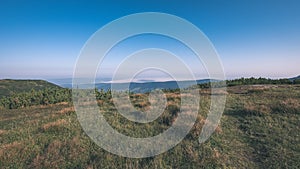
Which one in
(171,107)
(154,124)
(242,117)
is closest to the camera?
(154,124)

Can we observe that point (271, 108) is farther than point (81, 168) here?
Yes

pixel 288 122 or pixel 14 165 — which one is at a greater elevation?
pixel 288 122

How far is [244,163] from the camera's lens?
6.24 metres

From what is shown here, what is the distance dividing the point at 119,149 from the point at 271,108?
9.64 m

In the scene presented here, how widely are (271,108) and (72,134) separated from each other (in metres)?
11.3

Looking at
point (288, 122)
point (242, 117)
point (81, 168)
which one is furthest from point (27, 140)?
point (288, 122)

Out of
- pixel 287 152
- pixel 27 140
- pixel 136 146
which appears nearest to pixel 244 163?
pixel 287 152

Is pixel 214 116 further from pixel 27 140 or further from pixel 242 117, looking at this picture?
pixel 27 140

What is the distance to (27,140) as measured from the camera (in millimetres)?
8617

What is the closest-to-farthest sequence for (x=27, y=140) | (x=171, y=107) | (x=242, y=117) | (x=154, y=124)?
(x=27, y=140) < (x=154, y=124) < (x=242, y=117) < (x=171, y=107)

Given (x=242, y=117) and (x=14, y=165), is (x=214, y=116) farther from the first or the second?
(x=14, y=165)

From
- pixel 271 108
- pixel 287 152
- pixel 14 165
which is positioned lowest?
pixel 14 165

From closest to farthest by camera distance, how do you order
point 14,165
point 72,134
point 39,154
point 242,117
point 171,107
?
1. point 14,165
2. point 39,154
3. point 72,134
4. point 242,117
5. point 171,107

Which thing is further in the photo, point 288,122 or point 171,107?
point 171,107
